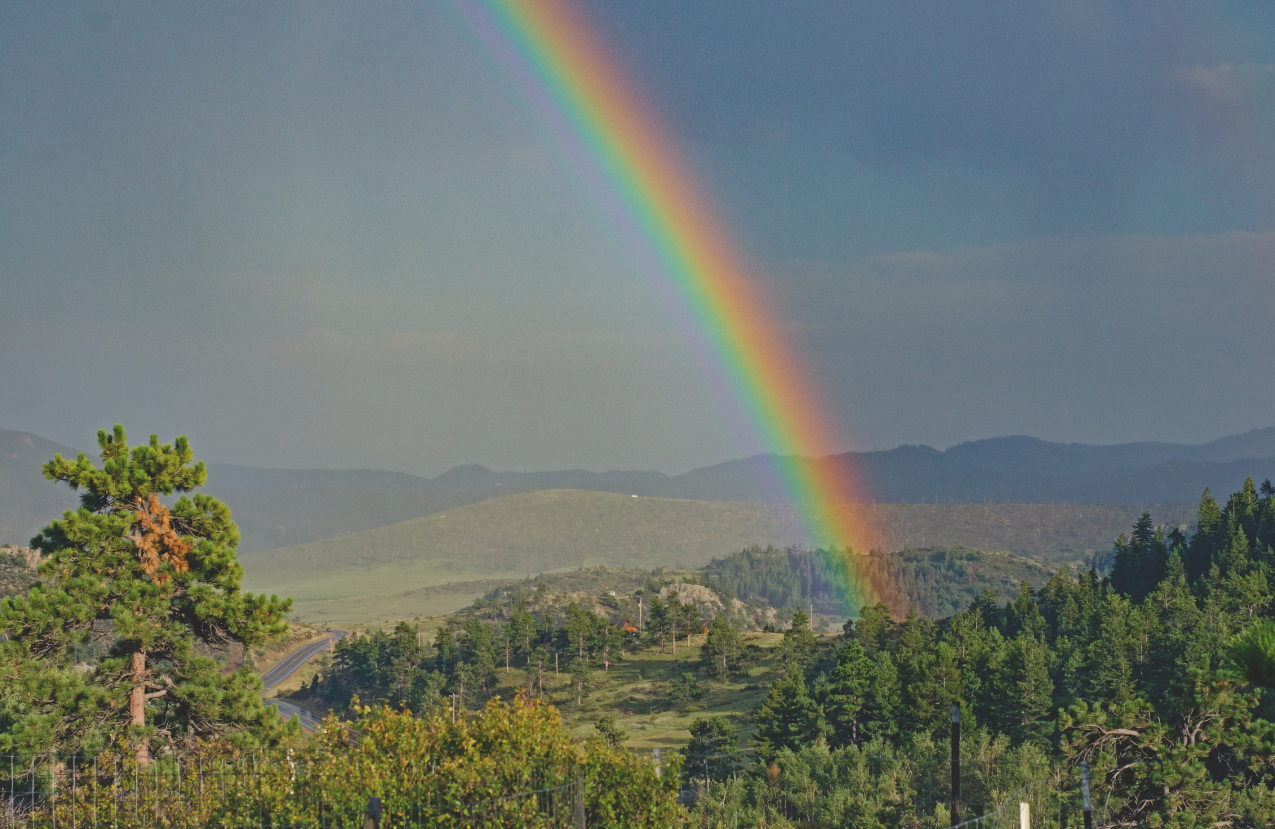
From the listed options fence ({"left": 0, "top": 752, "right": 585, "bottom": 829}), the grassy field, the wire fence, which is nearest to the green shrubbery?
fence ({"left": 0, "top": 752, "right": 585, "bottom": 829})

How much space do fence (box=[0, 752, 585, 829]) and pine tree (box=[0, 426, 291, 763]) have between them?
2913 millimetres

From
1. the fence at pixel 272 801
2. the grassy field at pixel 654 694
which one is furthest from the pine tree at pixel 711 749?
the fence at pixel 272 801

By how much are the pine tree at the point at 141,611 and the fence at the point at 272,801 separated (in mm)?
2913

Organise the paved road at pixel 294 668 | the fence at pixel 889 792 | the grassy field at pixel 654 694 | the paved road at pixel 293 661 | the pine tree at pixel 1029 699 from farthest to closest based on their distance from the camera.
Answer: the paved road at pixel 293 661
the paved road at pixel 294 668
the grassy field at pixel 654 694
the pine tree at pixel 1029 699
the fence at pixel 889 792

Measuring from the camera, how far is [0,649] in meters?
23.9

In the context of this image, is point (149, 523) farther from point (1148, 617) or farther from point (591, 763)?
point (1148, 617)

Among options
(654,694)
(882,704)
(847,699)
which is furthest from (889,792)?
(654,694)

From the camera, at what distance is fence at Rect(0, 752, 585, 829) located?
1603cm

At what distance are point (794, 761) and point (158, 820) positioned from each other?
47851mm

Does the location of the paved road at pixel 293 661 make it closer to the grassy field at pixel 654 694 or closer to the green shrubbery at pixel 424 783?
the grassy field at pixel 654 694

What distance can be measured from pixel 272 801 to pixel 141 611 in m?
10.1

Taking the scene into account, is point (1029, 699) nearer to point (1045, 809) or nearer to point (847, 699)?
point (847, 699)

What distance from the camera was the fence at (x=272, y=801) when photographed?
1603 cm

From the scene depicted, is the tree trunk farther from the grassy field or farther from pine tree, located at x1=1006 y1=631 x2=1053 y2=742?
the grassy field
